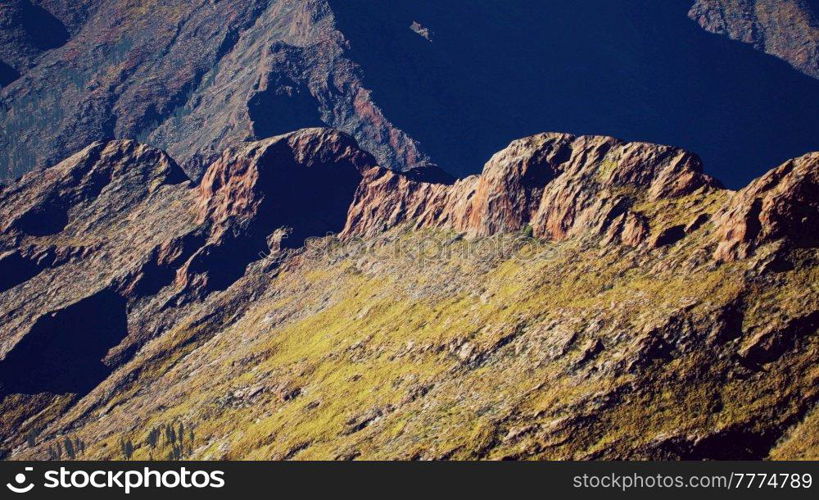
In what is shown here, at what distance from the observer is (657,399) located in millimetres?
198000

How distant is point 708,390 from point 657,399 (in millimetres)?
9148

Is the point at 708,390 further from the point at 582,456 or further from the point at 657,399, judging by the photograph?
the point at 582,456
